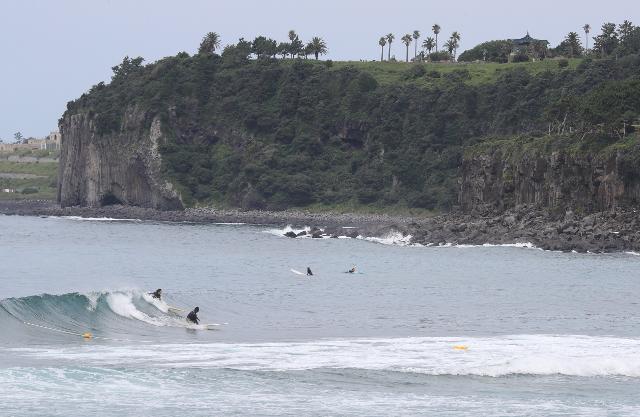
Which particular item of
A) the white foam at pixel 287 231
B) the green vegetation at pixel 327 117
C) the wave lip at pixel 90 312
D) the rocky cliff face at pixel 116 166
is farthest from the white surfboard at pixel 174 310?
the rocky cliff face at pixel 116 166

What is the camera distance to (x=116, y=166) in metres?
170

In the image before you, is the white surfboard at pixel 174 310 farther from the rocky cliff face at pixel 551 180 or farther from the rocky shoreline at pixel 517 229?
the rocky cliff face at pixel 551 180

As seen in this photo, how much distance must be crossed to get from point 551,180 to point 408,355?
67.0 meters

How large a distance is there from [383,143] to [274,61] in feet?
89.6

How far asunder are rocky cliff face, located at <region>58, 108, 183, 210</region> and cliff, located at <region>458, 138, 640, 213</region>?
180 feet

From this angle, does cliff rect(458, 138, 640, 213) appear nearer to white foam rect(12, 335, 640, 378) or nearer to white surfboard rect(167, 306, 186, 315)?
white surfboard rect(167, 306, 186, 315)

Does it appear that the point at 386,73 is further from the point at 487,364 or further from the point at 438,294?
the point at 487,364

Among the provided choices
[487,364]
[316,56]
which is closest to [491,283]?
[487,364]

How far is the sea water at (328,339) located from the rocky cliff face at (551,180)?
15.5 meters

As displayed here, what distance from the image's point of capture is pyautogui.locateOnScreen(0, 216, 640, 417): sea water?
26.2 meters

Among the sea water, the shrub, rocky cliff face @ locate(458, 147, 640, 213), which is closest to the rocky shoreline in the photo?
rocky cliff face @ locate(458, 147, 640, 213)

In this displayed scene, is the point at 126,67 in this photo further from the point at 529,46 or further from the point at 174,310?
the point at 174,310

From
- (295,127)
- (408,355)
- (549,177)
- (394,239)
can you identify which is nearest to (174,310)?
(408,355)

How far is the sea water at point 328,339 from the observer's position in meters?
26.2
